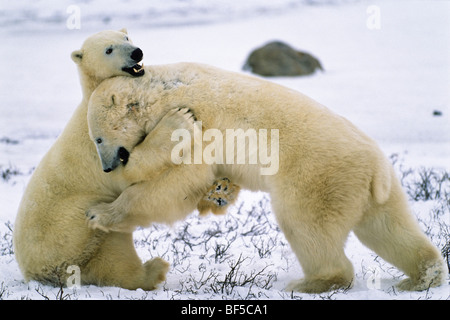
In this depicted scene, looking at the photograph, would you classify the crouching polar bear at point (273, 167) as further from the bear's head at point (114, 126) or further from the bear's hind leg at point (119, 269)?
the bear's hind leg at point (119, 269)

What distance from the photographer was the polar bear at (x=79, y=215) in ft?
10.7

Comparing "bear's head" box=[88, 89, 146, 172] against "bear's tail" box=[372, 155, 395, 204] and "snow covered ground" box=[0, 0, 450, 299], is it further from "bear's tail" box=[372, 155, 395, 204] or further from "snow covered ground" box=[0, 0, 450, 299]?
"bear's tail" box=[372, 155, 395, 204]

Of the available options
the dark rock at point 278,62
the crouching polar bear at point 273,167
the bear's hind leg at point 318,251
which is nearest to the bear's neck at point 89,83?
the crouching polar bear at point 273,167

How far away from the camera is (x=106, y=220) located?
317 cm

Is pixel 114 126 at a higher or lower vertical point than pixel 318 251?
higher

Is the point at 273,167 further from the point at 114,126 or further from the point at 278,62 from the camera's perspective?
the point at 278,62

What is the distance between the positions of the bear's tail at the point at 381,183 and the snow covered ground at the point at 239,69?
1.70ft

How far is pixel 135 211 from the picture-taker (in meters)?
3.15

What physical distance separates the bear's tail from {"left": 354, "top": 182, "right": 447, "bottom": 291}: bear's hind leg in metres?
0.09

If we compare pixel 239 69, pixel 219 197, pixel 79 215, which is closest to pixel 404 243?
pixel 219 197

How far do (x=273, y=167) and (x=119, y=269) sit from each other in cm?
110

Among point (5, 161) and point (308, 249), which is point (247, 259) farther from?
point (5, 161)

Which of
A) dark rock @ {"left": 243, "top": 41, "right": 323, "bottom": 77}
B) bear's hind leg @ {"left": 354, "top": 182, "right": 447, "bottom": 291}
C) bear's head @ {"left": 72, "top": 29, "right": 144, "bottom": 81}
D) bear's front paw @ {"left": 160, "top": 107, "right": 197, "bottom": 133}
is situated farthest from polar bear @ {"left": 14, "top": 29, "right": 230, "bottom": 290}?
dark rock @ {"left": 243, "top": 41, "right": 323, "bottom": 77}
